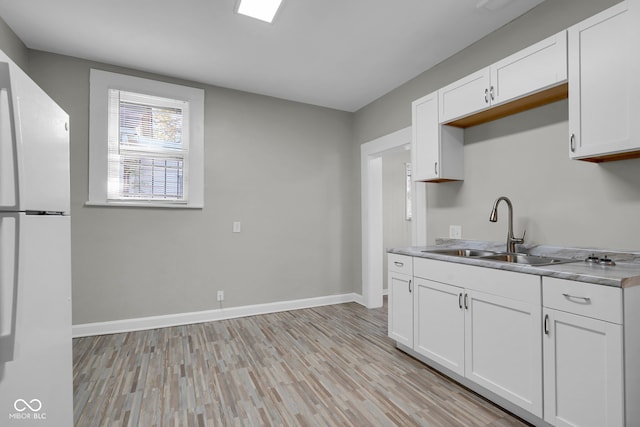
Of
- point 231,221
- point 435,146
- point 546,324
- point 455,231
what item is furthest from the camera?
point 231,221

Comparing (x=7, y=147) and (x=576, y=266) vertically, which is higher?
(x=7, y=147)

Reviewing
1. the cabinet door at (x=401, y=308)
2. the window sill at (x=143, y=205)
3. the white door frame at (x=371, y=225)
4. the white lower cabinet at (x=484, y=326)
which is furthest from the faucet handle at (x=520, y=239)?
the window sill at (x=143, y=205)

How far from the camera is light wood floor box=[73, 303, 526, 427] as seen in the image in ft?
6.00

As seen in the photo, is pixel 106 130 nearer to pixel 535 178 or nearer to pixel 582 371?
pixel 535 178

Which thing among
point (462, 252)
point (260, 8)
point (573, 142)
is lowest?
point (462, 252)

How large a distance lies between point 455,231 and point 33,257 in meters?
2.87

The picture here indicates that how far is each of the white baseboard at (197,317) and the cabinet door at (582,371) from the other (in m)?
2.76

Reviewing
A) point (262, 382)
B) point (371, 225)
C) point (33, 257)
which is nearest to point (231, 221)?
point (371, 225)

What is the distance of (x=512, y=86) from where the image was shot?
83.8 inches

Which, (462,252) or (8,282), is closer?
(8,282)

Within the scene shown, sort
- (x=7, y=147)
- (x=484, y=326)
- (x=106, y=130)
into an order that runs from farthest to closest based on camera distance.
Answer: (x=106, y=130) → (x=484, y=326) → (x=7, y=147)

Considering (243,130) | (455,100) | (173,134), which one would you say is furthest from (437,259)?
(173,134)

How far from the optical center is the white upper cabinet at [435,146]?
2.72 m

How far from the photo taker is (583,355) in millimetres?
1462
